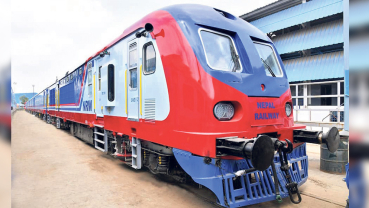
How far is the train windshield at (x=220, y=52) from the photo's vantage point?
3504 mm

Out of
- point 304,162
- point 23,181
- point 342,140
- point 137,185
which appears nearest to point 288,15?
point 342,140

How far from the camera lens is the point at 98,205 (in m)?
3.91

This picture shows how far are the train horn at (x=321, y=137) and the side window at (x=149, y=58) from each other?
2.73 metres

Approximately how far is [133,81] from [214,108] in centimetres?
222

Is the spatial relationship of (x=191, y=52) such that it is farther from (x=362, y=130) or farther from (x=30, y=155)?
(x=30, y=155)

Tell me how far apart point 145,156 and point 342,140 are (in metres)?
4.51

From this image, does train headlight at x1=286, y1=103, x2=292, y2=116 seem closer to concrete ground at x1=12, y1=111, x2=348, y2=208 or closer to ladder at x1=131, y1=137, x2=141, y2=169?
concrete ground at x1=12, y1=111, x2=348, y2=208

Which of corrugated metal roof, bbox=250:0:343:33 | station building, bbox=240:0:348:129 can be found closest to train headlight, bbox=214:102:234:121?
station building, bbox=240:0:348:129

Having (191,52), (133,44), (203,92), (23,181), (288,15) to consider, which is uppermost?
(288,15)

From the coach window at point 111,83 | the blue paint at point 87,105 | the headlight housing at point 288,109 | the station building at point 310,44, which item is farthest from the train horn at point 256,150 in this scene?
the station building at point 310,44

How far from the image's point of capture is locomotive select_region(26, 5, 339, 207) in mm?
3146

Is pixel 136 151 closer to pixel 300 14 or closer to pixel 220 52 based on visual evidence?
pixel 220 52

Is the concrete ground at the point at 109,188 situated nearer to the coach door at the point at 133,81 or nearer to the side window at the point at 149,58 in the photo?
→ the coach door at the point at 133,81

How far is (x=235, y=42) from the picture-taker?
3.81m
